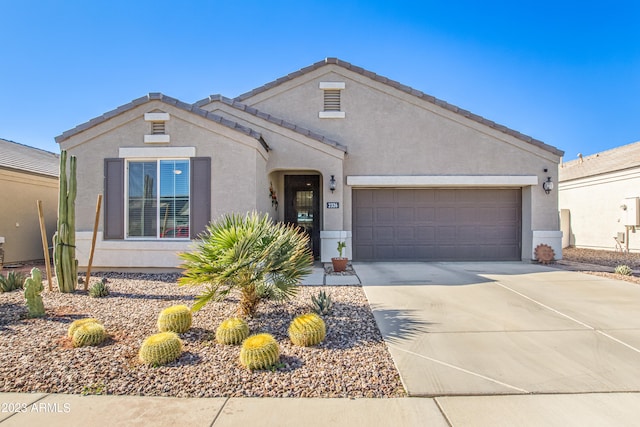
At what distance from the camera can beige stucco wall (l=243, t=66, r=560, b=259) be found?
1082 centimetres

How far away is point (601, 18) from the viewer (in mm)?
12477

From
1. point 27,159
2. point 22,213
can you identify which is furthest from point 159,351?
point 27,159

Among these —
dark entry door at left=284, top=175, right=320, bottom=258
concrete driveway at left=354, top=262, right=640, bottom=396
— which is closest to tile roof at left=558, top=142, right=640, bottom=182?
concrete driveway at left=354, top=262, right=640, bottom=396

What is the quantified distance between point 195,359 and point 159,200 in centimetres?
566

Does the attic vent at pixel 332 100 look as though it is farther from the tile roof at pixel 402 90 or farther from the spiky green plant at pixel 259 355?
the spiky green plant at pixel 259 355

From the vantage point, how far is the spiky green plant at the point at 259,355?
139 inches

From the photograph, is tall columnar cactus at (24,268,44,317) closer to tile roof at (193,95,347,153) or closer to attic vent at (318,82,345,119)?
tile roof at (193,95,347,153)

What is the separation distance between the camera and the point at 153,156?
8477 millimetres

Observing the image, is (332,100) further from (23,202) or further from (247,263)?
(23,202)

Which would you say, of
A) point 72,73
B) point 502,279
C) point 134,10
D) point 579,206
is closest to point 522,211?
point 502,279

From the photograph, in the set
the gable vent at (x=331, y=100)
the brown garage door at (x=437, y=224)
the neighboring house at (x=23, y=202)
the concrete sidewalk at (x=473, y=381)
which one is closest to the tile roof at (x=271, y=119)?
the gable vent at (x=331, y=100)

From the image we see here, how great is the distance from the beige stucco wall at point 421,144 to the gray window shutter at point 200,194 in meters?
4.12

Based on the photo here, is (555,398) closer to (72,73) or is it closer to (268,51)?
(268,51)

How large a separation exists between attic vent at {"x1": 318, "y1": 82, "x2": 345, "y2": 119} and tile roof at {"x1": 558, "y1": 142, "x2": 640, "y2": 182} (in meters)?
12.6
